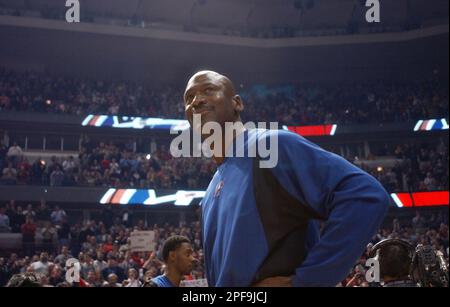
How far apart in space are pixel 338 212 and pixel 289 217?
0.20 m

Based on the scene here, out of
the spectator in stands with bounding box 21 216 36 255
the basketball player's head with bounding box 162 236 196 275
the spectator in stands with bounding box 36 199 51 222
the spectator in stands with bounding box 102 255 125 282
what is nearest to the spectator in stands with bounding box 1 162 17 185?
the spectator in stands with bounding box 36 199 51 222

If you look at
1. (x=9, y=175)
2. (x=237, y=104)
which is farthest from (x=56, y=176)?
(x=237, y=104)

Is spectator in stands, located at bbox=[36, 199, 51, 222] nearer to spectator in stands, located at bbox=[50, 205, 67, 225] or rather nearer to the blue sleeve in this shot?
spectator in stands, located at bbox=[50, 205, 67, 225]

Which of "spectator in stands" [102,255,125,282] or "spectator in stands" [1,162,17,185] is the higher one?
"spectator in stands" [1,162,17,185]

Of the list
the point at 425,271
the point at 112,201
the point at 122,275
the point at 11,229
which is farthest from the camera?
the point at 112,201

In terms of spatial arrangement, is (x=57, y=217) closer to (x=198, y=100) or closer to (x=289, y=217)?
(x=198, y=100)

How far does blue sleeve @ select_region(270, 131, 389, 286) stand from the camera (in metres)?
1.52

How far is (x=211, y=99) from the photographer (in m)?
1.94

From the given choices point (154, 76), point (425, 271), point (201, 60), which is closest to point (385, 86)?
point (201, 60)

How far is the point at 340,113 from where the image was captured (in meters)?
25.2

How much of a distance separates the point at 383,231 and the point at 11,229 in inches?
412

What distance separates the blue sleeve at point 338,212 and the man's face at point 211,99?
1.38 feet

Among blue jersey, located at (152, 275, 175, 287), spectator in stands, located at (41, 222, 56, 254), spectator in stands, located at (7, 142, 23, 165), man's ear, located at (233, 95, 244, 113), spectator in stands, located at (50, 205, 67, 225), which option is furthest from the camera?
spectator in stands, located at (7, 142, 23, 165)

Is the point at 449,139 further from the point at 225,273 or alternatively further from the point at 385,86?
the point at 225,273
